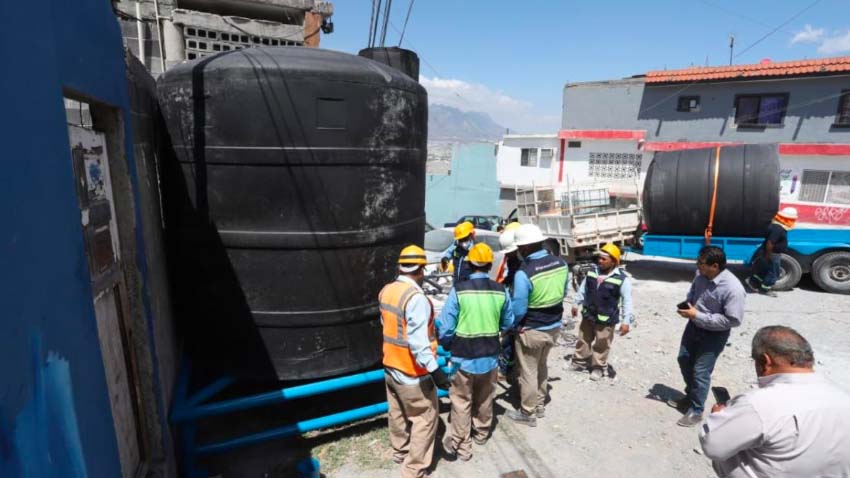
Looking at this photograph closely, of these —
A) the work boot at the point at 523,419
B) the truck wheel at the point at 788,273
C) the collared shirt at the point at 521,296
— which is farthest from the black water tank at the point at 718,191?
the work boot at the point at 523,419

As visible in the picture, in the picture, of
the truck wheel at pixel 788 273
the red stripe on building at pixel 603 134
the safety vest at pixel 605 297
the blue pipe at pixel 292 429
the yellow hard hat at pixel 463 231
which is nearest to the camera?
the blue pipe at pixel 292 429

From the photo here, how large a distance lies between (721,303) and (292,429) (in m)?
3.66

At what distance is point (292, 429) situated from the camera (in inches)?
136

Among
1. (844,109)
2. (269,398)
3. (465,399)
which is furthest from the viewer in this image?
(844,109)

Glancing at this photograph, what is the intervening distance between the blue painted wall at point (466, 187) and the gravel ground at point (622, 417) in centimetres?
1797

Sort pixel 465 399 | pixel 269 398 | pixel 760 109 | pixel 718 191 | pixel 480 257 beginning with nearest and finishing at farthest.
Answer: pixel 269 398
pixel 480 257
pixel 465 399
pixel 718 191
pixel 760 109

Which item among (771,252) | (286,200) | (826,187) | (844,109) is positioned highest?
(844,109)

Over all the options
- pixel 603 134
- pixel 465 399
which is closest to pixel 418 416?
pixel 465 399

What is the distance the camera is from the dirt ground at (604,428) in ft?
12.0

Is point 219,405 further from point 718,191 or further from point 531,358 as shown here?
point 718,191

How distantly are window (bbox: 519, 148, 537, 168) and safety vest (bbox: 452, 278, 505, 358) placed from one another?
65.0ft

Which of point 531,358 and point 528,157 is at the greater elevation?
point 528,157

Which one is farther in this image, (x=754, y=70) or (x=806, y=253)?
(x=754, y=70)

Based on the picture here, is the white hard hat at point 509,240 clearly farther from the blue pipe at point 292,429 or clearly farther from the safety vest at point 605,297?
the blue pipe at point 292,429
